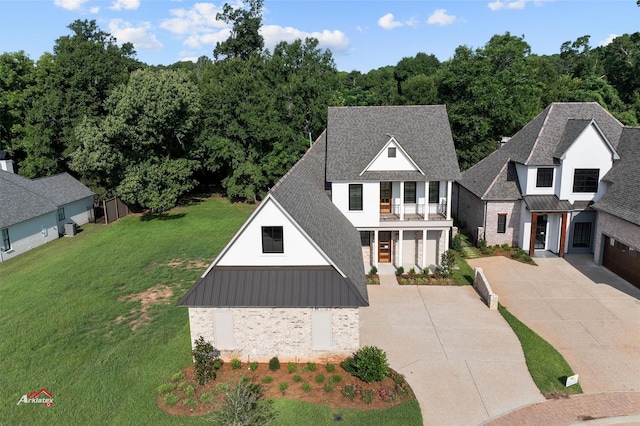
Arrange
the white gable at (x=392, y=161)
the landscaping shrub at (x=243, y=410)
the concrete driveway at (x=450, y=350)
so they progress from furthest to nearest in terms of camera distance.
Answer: the white gable at (x=392, y=161) → the concrete driveway at (x=450, y=350) → the landscaping shrub at (x=243, y=410)

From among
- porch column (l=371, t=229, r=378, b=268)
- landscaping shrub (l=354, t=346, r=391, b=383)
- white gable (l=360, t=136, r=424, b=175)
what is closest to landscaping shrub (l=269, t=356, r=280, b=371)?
landscaping shrub (l=354, t=346, r=391, b=383)

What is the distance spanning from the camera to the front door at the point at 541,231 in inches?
1232

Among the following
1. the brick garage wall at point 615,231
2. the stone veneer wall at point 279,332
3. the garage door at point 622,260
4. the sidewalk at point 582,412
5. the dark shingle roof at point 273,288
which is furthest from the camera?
the garage door at point 622,260

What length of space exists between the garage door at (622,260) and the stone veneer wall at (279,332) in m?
18.7

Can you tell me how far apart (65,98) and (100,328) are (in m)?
33.3

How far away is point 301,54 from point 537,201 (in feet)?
99.2

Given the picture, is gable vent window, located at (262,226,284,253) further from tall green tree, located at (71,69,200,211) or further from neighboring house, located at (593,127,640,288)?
tall green tree, located at (71,69,200,211)

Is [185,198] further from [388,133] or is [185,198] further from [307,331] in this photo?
[307,331]

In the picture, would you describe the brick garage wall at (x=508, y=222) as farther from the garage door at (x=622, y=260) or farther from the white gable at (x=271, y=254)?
the white gable at (x=271, y=254)

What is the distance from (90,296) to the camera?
25188mm

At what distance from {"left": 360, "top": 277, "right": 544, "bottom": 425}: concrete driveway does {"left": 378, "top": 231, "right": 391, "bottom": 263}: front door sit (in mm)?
4525

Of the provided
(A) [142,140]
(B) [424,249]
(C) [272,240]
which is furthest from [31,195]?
(B) [424,249]

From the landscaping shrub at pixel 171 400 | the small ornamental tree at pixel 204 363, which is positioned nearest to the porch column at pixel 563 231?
the small ornamental tree at pixel 204 363

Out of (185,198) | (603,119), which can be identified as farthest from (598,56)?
(185,198)
